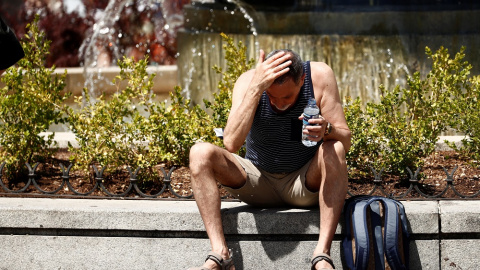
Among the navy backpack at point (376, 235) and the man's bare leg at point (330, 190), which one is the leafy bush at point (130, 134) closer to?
the man's bare leg at point (330, 190)

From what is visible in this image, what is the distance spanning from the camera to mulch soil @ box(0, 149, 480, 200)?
536cm

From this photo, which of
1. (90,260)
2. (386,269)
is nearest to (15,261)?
(90,260)

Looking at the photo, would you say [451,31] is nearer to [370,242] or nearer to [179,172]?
[179,172]

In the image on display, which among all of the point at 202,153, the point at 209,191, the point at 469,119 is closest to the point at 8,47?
the point at 202,153

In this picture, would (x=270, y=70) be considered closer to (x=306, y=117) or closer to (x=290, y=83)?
(x=290, y=83)

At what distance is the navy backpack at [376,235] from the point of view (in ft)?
14.8

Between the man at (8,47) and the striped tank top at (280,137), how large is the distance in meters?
1.30

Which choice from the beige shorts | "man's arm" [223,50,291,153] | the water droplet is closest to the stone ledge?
the beige shorts

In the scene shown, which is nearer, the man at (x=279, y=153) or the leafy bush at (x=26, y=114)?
the man at (x=279, y=153)

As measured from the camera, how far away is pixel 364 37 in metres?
8.36

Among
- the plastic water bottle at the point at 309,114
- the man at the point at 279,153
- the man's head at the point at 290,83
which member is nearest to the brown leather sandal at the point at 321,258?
the man at the point at 279,153

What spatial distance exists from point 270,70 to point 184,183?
137 cm

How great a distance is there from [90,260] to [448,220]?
1.96m

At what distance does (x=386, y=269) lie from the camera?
4535 millimetres
